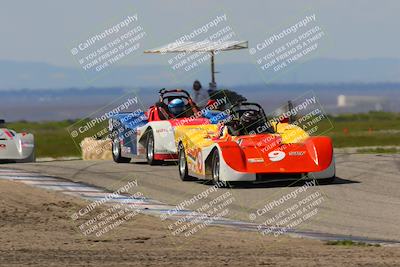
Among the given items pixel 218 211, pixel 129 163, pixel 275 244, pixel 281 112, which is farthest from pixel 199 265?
pixel 129 163

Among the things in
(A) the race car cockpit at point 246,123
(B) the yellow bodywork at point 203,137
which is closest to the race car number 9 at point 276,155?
(B) the yellow bodywork at point 203,137

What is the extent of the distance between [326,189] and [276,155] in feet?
3.48

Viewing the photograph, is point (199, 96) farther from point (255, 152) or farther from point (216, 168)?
point (255, 152)

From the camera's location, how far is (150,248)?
12.9m

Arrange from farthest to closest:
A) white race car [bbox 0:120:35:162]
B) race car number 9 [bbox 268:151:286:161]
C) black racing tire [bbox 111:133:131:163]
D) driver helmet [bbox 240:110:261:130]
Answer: white race car [bbox 0:120:35:162], black racing tire [bbox 111:133:131:163], driver helmet [bbox 240:110:261:130], race car number 9 [bbox 268:151:286:161]

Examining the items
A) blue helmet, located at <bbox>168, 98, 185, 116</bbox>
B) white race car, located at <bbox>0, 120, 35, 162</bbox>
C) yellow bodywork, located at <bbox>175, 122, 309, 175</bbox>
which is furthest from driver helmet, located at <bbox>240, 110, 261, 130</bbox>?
white race car, located at <bbox>0, 120, 35, 162</bbox>

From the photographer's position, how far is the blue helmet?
997 inches

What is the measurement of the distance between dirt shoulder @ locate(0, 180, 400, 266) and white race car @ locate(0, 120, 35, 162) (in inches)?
412

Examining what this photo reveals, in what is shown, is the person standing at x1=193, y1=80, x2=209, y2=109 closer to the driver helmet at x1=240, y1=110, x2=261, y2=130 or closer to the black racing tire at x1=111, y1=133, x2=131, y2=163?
the black racing tire at x1=111, y1=133, x2=131, y2=163

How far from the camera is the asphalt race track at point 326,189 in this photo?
15.7m

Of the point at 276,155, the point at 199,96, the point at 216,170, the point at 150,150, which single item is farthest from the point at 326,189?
the point at 199,96

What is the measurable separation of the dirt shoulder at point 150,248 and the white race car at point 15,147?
34.3ft

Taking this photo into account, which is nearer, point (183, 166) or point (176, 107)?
point (183, 166)

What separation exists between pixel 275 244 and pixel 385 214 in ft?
11.9
